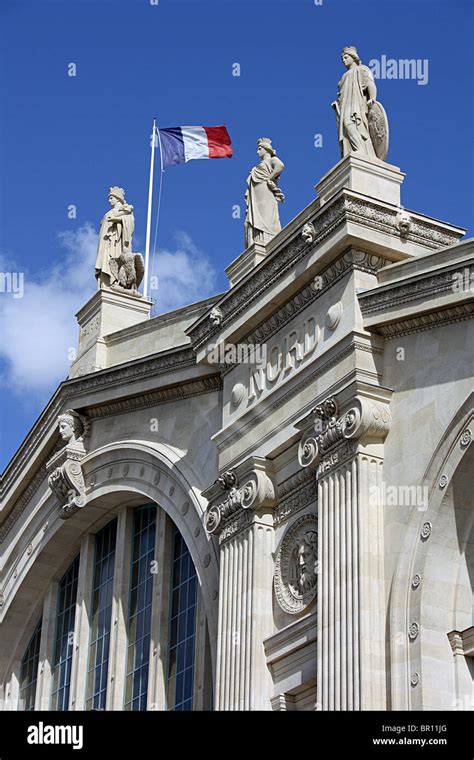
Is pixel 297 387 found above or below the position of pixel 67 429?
below

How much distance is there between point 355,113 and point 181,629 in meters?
11.4

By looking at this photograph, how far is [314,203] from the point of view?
29.5m

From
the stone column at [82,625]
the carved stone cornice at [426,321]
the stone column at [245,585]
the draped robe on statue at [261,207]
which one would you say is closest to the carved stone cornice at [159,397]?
the draped robe on statue at [261,207]

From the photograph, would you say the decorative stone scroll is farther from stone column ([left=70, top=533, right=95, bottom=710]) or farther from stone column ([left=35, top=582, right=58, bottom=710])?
stone column ([left=35, top=582, right=58, bottom=710])

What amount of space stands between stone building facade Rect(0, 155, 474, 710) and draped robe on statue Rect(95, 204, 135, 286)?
775 millimetres

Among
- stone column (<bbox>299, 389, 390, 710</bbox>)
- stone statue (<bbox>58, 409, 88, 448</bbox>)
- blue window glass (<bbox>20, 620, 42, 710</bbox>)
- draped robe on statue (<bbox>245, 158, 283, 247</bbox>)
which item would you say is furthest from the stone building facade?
blue window glass (<bbox>20, 620, 42, 710</bbox>)

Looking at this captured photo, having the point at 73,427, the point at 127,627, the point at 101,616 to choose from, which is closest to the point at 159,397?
the point at 73,427

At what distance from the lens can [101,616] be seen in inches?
1463

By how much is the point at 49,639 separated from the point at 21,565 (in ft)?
7.00

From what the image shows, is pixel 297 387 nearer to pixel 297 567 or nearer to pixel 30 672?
pixel 297 567

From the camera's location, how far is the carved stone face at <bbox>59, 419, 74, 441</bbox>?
37.5 meters
